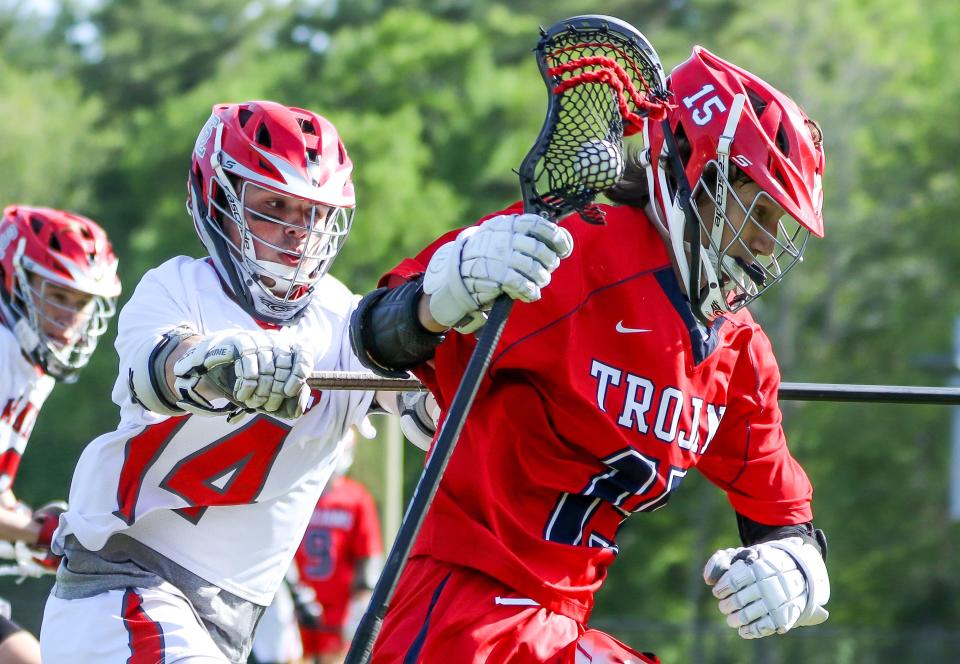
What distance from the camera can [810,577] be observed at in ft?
11.7

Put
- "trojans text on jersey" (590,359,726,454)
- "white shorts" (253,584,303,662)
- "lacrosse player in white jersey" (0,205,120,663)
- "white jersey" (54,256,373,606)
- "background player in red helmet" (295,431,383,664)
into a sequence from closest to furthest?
"trojans text on jersey" (590,359,726,454) → "white jersey" (54,256,373,606) → "lacrosse player in white jersey" (0,205,120,663) → "white shorts" (253,584,303,662) → "background player in red helmet" (295,431,383,664)

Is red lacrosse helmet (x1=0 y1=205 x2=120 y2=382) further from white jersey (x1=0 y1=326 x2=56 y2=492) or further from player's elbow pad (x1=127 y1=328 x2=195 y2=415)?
player's elbow pad (x1=127 y1=328 x2=195 y2=415)

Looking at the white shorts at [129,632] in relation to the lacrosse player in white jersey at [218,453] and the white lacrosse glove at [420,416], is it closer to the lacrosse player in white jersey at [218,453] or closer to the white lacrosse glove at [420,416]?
the lacrosse player in white jersey at [218,453]

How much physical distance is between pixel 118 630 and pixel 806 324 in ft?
70.1

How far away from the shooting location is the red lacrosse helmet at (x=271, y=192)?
13.1ft

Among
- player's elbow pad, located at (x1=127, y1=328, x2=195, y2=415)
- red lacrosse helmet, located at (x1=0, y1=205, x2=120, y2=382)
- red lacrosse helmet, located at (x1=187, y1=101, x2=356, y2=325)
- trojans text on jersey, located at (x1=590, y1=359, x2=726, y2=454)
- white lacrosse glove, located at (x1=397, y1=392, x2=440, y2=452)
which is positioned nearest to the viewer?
trojans text on jersey, located at (x1=590, y1=359, x2=726, y2=454)

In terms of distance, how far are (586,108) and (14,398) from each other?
2.93 meters

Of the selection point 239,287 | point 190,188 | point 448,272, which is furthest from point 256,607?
point 448,272

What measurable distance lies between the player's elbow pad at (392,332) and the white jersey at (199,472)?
1.97 ft

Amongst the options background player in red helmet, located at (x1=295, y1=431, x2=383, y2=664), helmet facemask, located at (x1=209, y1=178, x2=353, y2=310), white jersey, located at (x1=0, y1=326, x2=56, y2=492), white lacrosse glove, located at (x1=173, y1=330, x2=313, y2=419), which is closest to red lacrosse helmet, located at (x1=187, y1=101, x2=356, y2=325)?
helmet facemask, located at (x1=209, y1=178, x2=353, y2=310)

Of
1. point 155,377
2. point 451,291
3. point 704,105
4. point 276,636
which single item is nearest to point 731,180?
point 704,105

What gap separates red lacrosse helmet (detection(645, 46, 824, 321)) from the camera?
3.37m

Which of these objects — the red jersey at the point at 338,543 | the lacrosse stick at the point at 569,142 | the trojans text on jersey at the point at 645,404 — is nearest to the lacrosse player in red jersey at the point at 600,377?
the trojans text on jersey at the point at 645,404

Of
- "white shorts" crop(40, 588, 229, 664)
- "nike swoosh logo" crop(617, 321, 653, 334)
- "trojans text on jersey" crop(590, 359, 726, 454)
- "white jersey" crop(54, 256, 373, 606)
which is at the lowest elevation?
"white shorts" crop(40, 588, 229, 664)
